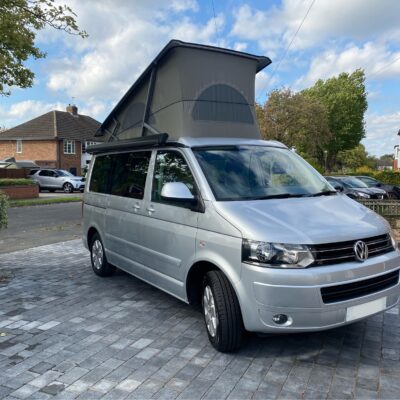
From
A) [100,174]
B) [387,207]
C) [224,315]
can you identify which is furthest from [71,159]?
[224,315]

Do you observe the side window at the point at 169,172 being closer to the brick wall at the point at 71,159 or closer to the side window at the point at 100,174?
the side window at the point at 100,174

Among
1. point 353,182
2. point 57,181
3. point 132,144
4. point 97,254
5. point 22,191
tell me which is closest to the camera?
point 132,144

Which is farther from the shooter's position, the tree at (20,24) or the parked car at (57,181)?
the parked car at (57,181)

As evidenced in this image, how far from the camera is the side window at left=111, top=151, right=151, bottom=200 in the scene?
5.16 m

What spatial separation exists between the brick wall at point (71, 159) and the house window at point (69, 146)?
0.35m

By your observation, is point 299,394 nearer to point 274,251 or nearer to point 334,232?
point 274,251

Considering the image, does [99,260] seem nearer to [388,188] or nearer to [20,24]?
[20,24]

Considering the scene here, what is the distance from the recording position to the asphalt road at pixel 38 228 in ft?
32.0

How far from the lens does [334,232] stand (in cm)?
340

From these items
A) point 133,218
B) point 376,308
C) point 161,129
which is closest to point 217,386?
point 376,308

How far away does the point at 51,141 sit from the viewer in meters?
43.5

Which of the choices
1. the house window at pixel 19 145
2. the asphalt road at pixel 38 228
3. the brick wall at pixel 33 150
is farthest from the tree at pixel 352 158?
the asphalt road at pixel 38 228

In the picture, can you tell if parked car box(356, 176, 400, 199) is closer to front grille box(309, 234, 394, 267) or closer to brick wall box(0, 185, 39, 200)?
front grille box(309, 234, 394, 267)

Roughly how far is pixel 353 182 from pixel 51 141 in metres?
33.4
